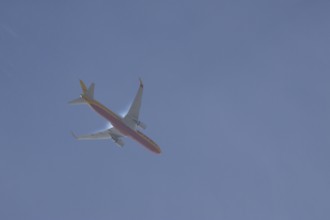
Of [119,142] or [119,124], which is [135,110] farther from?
[119,142]

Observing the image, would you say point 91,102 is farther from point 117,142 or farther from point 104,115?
point 117,142

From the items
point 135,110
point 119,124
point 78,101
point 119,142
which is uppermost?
point 135,110

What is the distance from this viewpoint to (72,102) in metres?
177

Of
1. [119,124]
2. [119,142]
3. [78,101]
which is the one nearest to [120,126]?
[119,124]

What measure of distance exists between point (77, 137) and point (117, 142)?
46.1 ft

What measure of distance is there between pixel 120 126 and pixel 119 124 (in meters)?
0.75

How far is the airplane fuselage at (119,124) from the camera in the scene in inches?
7116

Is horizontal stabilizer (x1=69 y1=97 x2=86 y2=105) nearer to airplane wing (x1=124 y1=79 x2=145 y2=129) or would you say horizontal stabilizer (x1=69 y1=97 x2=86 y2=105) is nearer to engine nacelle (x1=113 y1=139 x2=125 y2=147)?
airplane wing (x1=124 y1=79 x2=145 y2=129)

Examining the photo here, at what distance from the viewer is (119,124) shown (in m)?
182

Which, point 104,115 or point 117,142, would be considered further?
point 117,142

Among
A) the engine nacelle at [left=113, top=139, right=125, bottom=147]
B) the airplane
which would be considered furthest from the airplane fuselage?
the engine nacelle at [left=113, top=139, right=125, bottom=147]

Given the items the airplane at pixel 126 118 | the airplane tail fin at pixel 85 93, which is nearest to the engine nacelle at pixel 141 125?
the airplane at pixel 126 118

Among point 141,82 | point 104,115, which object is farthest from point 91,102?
point 141,82

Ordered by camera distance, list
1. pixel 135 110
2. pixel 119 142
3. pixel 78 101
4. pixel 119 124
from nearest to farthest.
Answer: pixel 78 101, pixel 119 124, pixel 135 110, pixel 119 142
